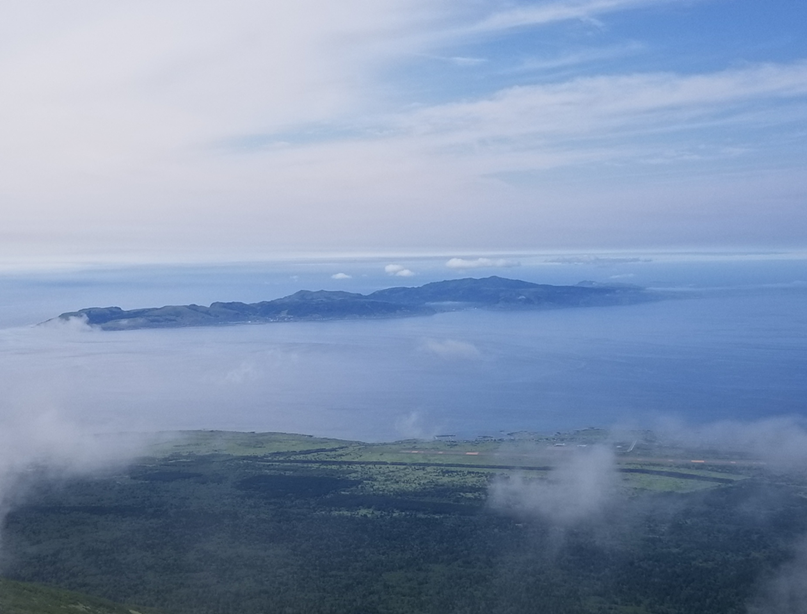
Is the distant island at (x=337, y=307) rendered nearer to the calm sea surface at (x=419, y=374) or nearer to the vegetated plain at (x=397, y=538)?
the calm sea surface at (x=419, y=374)

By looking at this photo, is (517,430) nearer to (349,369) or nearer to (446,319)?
(349,369)

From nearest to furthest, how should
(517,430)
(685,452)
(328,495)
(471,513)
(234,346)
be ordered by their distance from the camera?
(471,513) → (328,495) → (685,452) → (517,430) → (234,346)

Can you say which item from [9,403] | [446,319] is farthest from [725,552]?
[446,319]

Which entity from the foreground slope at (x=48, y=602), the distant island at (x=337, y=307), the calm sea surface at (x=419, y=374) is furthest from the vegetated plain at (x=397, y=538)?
the distant island at (x=337, y=307)

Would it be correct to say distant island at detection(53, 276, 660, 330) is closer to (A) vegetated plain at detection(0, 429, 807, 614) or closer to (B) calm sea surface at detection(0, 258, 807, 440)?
(B) calm sea surface at detection(0, 258, 807, 440)

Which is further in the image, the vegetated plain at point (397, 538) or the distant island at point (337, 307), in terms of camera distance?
the distant island at point (337, 307)

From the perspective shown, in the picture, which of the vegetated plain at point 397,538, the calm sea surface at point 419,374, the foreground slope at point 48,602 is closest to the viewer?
the foreground slope at point 48,602

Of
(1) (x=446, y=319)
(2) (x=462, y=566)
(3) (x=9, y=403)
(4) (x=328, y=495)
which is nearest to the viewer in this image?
(2) (x=462, y=566)
